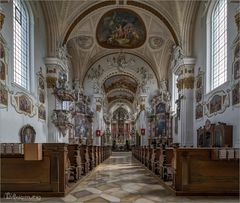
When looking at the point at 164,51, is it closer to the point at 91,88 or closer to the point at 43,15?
the point at 91,88

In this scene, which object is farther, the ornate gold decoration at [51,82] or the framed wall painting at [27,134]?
the ornate gold decoration at [51,82]

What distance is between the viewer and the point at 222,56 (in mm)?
13875

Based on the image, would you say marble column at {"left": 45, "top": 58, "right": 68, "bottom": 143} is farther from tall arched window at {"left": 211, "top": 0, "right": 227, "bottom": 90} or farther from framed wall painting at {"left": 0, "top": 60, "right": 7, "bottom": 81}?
tall arched window at {"left": 211, "top": 0, "right": 227, "bottom": 90}

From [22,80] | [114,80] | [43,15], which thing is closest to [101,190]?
[22,80]

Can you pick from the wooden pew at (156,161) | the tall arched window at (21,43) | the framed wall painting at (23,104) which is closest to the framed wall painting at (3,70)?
the framed wall painting at (23,104)

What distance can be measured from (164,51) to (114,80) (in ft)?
41.4

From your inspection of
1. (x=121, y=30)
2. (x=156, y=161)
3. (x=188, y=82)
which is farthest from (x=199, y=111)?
(x=121, y=30)

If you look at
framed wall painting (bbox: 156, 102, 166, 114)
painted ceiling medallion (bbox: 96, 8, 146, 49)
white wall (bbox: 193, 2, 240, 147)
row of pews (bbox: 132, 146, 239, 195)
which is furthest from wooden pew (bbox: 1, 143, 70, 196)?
framed wall painting (bbox: 156, 102, 166, 114)

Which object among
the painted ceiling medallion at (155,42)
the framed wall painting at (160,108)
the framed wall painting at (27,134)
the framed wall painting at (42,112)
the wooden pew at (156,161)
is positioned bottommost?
the wooden pew at (156,161)

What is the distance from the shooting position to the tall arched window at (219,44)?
44.7 feet

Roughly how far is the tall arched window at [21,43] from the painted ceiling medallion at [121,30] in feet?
26.0

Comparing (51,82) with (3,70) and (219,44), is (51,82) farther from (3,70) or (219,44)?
(219,44)

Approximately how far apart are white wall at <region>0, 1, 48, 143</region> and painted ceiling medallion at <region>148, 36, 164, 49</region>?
980cm

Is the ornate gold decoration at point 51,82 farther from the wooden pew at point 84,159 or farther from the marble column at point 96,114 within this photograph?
the marble column at point 96,114
